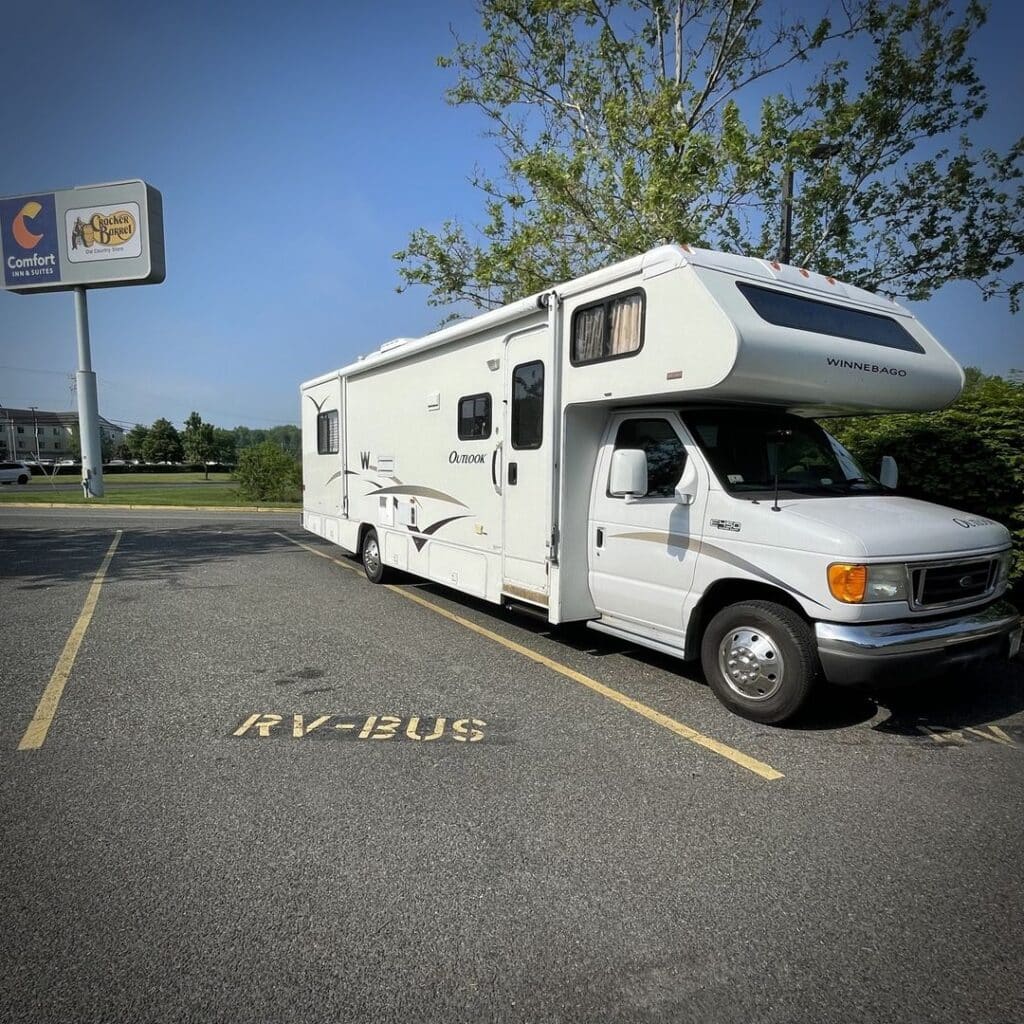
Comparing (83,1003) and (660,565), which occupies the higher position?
(660,565)

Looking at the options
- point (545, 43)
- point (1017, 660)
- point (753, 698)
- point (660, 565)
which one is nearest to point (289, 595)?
point (660, 565)

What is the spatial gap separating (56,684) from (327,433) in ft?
20.3

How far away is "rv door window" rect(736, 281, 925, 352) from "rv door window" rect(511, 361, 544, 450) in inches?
71.7

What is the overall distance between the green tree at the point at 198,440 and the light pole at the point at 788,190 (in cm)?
7002

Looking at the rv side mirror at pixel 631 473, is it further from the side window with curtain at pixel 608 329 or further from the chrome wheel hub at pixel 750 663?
the chrome wheel hub at pixel 750 663

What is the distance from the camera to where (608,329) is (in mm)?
5078

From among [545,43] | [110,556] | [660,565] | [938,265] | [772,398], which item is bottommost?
[110,556]

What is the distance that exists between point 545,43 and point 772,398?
1192 cm

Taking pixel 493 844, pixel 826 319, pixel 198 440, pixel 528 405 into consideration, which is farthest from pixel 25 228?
pixel 198 440

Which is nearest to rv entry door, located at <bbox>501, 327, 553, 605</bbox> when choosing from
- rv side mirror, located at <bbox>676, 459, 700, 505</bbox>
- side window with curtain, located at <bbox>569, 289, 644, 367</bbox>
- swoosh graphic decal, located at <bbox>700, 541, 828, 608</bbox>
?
side window with curtain, located at <bbox>569, 289, 644, 367</bbox>

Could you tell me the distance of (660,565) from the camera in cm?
496

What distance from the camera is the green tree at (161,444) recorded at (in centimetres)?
7694

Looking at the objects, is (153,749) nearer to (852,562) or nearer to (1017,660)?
(852,562)

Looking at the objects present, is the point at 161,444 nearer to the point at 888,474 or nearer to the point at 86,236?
A: the point at 86,236
